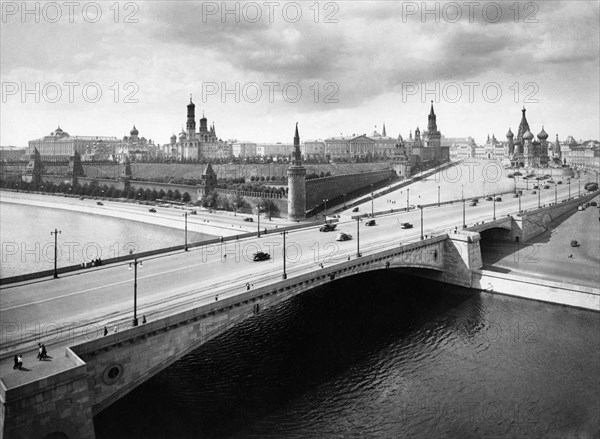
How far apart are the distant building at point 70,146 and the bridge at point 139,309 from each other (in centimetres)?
13341

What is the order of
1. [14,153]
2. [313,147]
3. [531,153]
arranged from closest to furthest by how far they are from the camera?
[531,153], [14,153], [313,147]

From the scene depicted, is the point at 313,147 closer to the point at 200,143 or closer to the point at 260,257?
the point at 200,143

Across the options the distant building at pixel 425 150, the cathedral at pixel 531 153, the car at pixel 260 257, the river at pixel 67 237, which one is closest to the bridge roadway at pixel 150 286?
the car at pixel 260 257

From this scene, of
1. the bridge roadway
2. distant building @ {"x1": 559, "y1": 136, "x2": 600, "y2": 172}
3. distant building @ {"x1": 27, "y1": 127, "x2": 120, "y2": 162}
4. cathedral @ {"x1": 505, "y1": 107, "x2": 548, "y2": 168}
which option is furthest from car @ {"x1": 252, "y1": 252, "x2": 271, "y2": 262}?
distant building @ {"x1": 559, "y1": 136, "x2": 600, "y2": 172}

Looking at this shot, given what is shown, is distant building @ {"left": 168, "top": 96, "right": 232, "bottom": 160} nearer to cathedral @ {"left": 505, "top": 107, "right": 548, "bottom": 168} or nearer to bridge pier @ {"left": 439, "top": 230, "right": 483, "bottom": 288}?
cathedral @ {"left": 505, "top": 107, "right": 548, "bottom": 168}

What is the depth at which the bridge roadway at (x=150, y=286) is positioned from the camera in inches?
766

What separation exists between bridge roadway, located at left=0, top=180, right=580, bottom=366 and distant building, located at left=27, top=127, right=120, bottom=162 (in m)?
131

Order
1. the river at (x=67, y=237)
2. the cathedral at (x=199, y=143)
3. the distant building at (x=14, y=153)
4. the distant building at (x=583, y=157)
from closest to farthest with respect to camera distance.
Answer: the river at (x=67, y=237) → the distant building at (x=14, y=153) → the cathedral at (x=199, y=143) → the distant building at (x=583, y=157)

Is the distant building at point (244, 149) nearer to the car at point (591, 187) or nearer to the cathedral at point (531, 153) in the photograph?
the cathedral at point (531, 153)

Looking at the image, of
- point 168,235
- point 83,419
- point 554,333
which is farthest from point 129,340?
point 168,235

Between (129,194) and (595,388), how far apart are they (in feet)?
284

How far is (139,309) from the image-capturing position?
2159 centimetres

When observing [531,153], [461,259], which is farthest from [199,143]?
[461,259]

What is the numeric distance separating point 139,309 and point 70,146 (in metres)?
155
